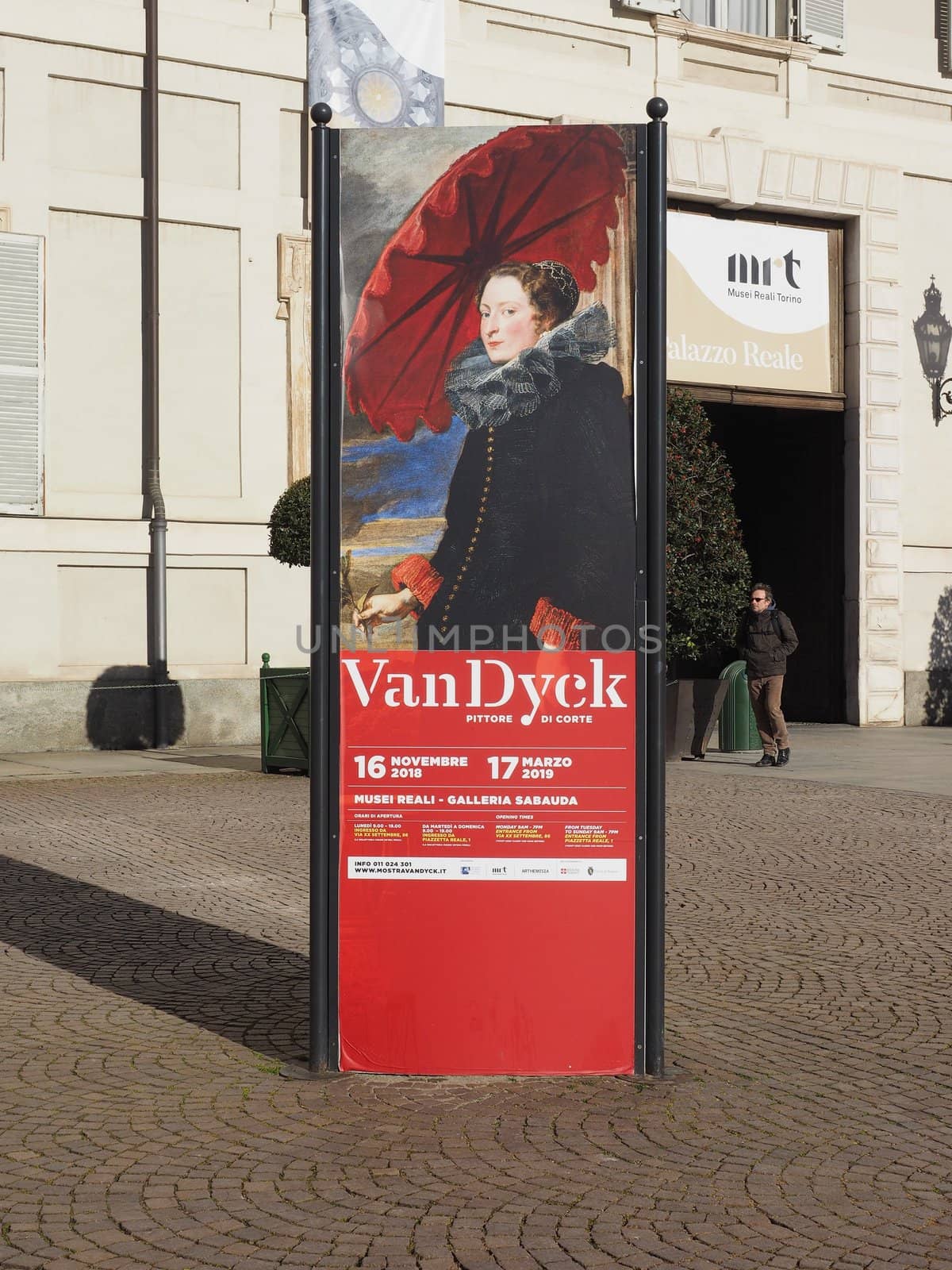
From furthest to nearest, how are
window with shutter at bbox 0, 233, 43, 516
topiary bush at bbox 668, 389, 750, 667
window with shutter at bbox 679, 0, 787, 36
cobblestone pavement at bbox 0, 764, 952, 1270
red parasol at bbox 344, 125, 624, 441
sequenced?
window with shutter at bbox 679, 0, 787, 36
window with shutter at bbox 0, 233, 43, 516
topiary bush at bbox 668, 389, 750, 667
red parasol at bbox 344, 125, 624, 441
cobblestone pavement at bbox 0, 764, 952, 1270

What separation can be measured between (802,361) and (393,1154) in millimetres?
18809

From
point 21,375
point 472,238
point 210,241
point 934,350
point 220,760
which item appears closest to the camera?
point 472,238

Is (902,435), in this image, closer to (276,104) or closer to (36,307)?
(276,104)

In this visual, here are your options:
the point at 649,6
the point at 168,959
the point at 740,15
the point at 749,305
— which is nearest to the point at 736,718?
the point at 749,305

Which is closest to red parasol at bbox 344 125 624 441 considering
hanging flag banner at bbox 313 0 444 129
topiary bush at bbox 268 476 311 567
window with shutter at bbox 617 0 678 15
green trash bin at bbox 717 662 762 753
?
topiary bush at bbox 268 476 311 567

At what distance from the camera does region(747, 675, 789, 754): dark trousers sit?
1571 centimetres

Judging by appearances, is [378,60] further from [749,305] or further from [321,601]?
[321,601]

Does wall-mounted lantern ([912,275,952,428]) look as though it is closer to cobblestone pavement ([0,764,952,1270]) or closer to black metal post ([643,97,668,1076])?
cobblestone pavement ([0,764,952,1270])

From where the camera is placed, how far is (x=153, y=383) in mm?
18031

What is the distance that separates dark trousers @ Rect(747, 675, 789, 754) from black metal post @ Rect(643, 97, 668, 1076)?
10.8m

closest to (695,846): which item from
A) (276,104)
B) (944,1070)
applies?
(944,1070)

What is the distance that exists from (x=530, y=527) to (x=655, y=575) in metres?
0.40

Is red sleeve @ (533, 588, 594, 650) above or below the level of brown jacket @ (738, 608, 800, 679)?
above

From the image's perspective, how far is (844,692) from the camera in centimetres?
2212
